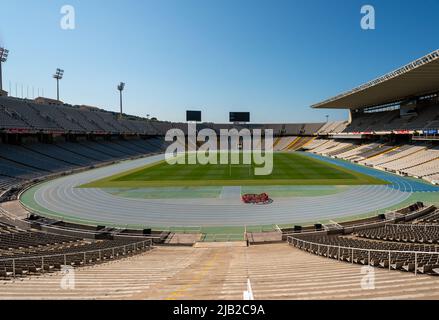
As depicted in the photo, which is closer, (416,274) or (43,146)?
(416,274)

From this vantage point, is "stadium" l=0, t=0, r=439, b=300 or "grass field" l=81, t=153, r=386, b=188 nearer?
"stadium" l=0, t=0, r=439, b=300

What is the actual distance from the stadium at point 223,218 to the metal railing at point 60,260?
7 cm

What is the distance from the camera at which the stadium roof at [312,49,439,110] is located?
1242 inches

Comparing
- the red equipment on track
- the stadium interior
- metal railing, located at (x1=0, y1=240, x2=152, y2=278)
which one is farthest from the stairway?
the red equipment on track

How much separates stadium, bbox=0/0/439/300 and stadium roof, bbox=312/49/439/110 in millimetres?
236

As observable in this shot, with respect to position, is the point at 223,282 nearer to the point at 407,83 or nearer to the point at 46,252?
the point at 46,252

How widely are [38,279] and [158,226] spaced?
1127 cm

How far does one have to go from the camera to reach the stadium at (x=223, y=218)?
23.5 feet

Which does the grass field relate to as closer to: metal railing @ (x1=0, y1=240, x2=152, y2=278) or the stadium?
the stadium

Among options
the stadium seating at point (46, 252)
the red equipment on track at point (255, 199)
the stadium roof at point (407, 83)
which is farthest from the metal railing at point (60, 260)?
the stadium roof at point (407, 83)

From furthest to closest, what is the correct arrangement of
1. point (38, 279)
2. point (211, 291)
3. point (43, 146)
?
point (43, 146), point (38, 279), point (211, 291)
